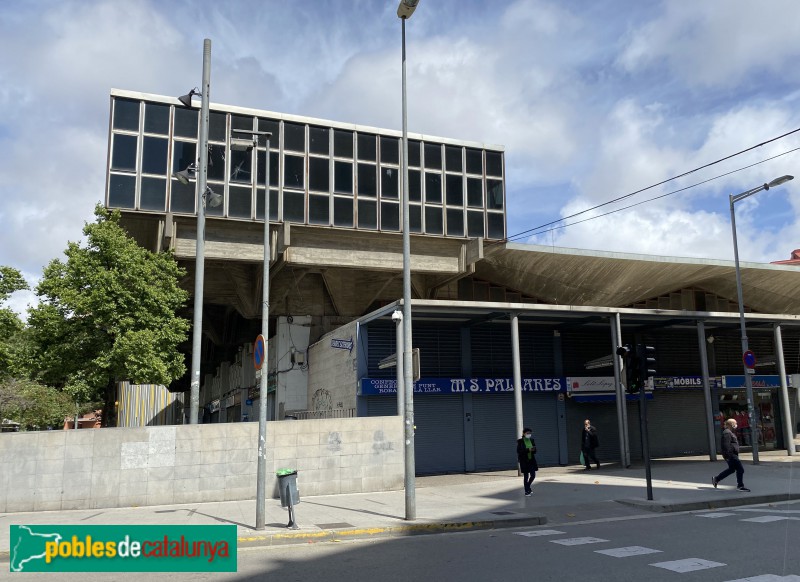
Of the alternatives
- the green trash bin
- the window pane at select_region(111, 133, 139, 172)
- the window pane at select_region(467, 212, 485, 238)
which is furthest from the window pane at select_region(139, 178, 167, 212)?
the green trash bin

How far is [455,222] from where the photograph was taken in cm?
3105

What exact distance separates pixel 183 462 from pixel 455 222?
1858 cm

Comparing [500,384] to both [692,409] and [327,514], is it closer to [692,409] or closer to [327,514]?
[692,409]

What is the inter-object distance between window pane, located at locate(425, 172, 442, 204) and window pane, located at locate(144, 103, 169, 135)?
37.9 ft

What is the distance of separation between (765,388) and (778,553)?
74.3ft

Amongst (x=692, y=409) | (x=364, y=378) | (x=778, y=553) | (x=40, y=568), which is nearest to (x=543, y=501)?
(x=778, y=553)

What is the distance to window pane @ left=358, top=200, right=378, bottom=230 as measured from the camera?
29.4 m

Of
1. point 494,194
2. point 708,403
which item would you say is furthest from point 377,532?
point 494,194

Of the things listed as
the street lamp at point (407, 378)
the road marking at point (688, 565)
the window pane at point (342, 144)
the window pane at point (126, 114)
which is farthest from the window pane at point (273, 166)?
the road marking at point (688, 565)

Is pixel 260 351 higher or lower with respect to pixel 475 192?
lower

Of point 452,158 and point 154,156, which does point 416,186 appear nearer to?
point 452,158

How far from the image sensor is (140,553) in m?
8.15

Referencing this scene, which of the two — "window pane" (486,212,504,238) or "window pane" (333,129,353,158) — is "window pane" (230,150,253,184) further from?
"window pane" (486,212,504,238)

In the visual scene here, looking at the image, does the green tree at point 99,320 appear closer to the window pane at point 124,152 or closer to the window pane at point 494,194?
the window pane at point 124,152
